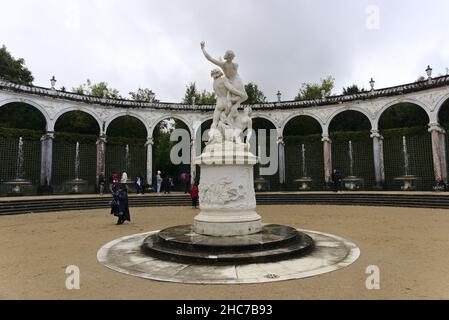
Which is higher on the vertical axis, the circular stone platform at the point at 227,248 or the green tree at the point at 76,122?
the green tree at the point at 76,122

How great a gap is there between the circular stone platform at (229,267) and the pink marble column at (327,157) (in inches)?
689

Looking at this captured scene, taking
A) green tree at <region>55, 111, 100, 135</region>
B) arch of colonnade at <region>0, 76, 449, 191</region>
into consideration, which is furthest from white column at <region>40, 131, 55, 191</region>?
green tree at <region>55, 111, 100, 135</region>

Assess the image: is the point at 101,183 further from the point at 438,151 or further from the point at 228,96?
the point at 438,151

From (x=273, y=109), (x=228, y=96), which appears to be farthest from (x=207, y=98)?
(x=228, y=96)

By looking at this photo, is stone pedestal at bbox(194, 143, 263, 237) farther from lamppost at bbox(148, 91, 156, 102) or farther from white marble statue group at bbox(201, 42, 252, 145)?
lamppost at bbox(148, 91, 156, 102)

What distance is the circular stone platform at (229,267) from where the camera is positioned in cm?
440

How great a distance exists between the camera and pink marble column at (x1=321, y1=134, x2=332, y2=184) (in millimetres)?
23016

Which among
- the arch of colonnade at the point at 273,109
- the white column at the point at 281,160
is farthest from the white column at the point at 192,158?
the white column at the point at 281,160

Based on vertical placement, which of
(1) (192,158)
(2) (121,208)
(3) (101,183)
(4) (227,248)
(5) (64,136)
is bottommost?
(4) (227,248)

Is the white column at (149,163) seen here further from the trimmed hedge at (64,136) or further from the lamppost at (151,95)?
the lamppost at (151,95)

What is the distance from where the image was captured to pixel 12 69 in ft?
89.5

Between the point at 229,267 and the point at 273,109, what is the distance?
70.0ft
